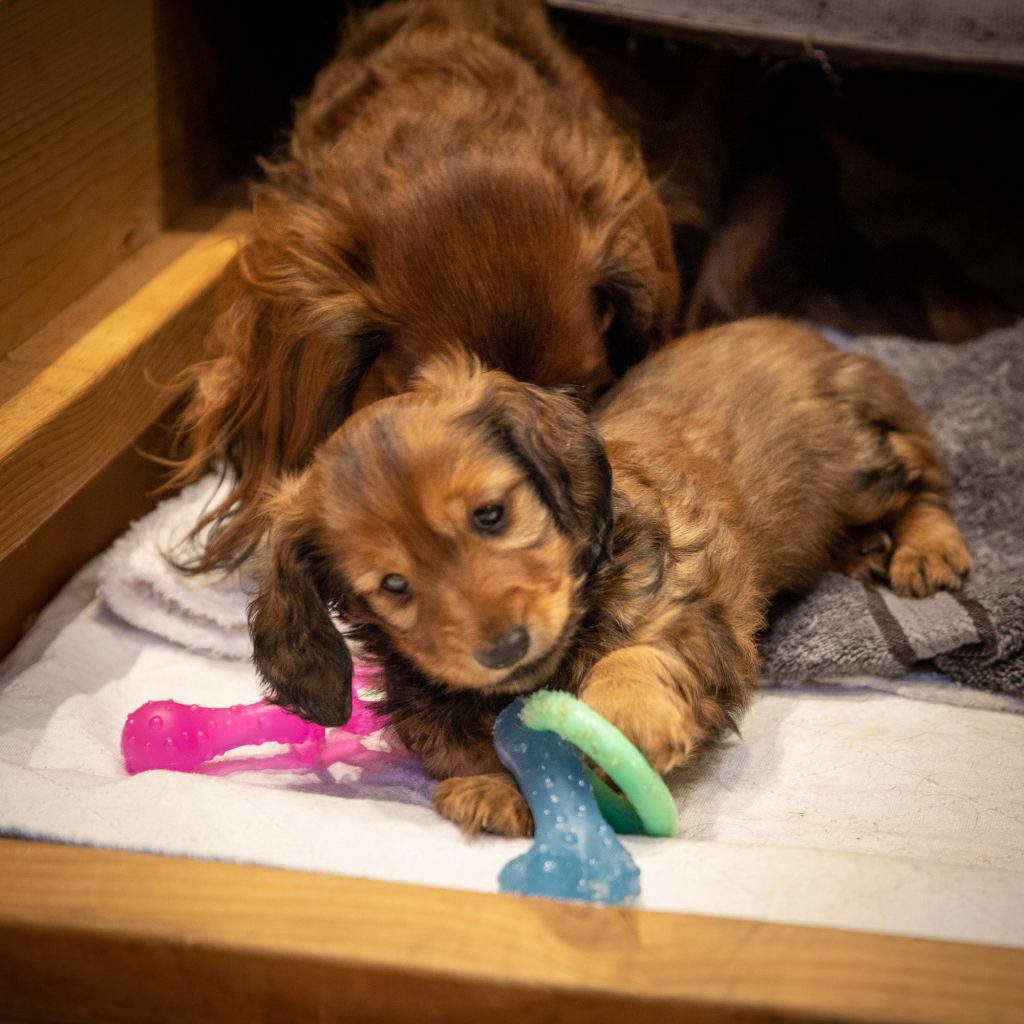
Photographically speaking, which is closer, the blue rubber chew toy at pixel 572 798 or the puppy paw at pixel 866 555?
the blue rubber chew toy at pixel 572 798

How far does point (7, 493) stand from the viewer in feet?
6.35

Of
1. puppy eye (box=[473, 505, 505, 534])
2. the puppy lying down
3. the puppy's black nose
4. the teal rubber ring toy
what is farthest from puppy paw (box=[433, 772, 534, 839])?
puppy eye (box=[473, 505, 505, 534])

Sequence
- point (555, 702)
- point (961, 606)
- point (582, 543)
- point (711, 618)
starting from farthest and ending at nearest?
point (961, 606) < point (711, 618) < point (582, 543) < point (555, 702)

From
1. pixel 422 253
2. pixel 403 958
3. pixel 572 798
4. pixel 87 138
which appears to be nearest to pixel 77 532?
pixel 87 138

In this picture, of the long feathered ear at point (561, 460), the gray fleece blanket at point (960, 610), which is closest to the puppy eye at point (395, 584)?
the long feathered ear at point (561, 460)

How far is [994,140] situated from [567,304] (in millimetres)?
1446

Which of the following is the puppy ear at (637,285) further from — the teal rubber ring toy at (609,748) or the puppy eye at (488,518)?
the teal rubber ring toy at (609,748)

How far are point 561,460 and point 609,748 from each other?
Answer: 15.4 inches

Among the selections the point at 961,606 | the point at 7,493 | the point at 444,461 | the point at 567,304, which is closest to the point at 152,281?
the point at 7,493

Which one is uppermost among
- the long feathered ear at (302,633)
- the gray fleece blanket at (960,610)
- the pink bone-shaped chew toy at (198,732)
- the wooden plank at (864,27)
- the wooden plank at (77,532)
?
the wooden plank at (864,27)

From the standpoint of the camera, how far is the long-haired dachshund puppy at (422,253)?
186 centimetres

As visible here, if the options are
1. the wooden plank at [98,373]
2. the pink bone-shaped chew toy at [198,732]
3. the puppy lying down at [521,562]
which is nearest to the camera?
the puppy lying down at [521,562]

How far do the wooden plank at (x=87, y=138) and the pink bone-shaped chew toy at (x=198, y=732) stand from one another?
813 mm

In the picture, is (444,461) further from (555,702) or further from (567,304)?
(567,304)
